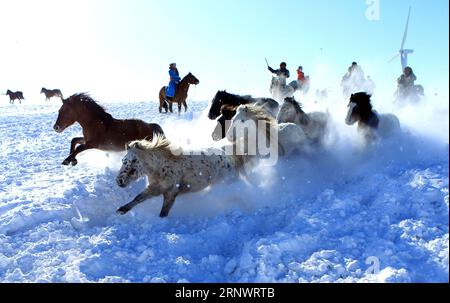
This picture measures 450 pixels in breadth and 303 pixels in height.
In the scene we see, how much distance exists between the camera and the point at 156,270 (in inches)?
197

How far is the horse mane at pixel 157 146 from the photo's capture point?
6.96 m

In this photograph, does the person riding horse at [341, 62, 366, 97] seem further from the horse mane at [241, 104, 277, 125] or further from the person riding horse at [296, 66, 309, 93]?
the horse mane at [241, 104, 277, 125]

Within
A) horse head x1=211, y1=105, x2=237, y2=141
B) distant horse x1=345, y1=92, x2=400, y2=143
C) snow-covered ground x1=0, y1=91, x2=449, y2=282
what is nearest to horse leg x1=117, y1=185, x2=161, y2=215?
snow-covered ground x1=0, y1=91, x2=449, y2=282

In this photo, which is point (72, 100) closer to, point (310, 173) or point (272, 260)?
point (310, 173)

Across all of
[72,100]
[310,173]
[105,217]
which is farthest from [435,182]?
[72,100]

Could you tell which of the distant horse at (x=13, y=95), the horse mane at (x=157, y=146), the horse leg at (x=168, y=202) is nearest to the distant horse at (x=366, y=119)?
the horse mane at (x=157, y=146)

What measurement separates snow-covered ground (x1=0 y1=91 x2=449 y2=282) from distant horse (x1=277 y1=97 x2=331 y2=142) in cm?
105

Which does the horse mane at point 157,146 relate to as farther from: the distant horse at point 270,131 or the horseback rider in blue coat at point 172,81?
the horseback rider in blue coat at point 172,81

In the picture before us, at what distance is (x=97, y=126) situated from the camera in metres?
9.96

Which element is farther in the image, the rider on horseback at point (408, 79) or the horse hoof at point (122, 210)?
the rider on horseback at point (408, 79)

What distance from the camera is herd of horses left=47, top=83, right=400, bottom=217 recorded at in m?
6.94

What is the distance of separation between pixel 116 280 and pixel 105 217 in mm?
2378

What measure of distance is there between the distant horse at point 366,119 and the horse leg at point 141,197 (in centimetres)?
535
